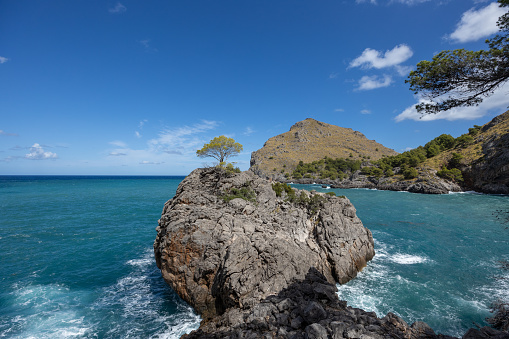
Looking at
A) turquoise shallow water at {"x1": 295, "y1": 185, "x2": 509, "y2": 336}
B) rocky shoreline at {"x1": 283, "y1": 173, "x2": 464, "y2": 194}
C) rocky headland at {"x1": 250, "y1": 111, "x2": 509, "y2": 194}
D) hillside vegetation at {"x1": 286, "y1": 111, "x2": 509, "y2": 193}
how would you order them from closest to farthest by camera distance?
1. turquoise shallow water at {"x1": 295, "y1": 185, "x2": 509, "y2": 336}
2. hillside vegetation at {"x1": 286, "y1": 111, "x2": 509, "y2": 193}
3. rocky headland at {"x1": 250, "y1": 111, "x2": 509, "y2": 194}
4. rocky shoreline at {"x1": 283, "y1": 173, "x2": 464, "y2": 194}

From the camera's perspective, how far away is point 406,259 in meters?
27.3

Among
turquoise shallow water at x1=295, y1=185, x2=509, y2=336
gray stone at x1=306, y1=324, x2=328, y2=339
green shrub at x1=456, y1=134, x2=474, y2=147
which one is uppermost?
green shrub at x1=456, y1=134, x2=474, y2=147

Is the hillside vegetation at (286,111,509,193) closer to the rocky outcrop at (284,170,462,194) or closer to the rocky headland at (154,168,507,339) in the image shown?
the rocky outcrop at (284,170,462,194)

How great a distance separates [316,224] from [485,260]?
21.2 m

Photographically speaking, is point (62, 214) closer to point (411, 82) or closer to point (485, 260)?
point (411, 82)

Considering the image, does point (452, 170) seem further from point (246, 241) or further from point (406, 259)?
point (246, 241)

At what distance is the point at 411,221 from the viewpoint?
44.2m

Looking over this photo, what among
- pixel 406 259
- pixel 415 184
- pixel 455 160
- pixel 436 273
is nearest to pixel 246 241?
pixel 436 273

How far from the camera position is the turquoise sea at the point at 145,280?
659 inches

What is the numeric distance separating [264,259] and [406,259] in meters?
21.6

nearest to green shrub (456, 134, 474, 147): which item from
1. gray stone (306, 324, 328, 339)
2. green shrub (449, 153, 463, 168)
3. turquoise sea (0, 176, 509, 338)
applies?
green shrub (449, 153, 463, 168)

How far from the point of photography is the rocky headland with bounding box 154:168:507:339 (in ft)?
39.6

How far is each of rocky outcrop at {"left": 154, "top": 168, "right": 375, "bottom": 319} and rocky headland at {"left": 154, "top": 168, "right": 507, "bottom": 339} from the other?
0.08 meters

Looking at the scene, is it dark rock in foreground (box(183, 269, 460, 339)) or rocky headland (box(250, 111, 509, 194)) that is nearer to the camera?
dark rock in foreground (box(183, 269, 460, 339))
